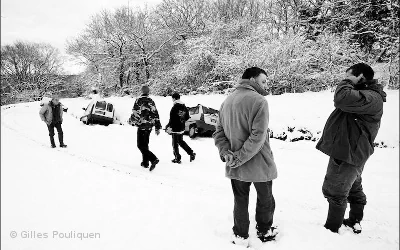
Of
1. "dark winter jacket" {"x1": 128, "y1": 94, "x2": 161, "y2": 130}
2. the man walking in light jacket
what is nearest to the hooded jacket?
the man walking in light jacket

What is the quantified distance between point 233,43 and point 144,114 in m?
15.5

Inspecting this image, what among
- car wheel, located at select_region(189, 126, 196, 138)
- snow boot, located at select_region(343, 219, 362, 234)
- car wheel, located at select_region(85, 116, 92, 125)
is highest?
car wheel, located at select_region(85, 116, 92, 125)

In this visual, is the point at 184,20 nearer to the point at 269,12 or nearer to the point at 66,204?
the point at 269,12

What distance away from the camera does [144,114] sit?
19.1 ft

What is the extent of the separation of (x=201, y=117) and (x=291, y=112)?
14.5ft

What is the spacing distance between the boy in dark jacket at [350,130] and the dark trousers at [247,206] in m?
0.72

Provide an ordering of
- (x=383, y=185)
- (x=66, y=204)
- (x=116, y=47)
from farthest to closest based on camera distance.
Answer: (x=116, y=47), (x=383, y=185), (x=66, y=204)

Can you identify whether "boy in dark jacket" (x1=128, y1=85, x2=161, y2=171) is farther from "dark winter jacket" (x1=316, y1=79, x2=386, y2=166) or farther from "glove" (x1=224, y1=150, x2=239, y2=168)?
"dark winter jacket" (x1=316, y1=79, x2=386, y2=166)

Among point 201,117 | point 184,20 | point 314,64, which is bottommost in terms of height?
point 201,117

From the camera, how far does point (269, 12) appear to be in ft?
79.8

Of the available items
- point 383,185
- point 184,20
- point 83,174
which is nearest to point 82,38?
point 184,20

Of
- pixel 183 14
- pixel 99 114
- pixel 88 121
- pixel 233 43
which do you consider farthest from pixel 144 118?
pixel 183 14

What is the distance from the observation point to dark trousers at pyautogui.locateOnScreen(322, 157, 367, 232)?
274 centimetres

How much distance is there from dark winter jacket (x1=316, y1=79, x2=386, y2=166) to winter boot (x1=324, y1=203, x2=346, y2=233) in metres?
0.55
